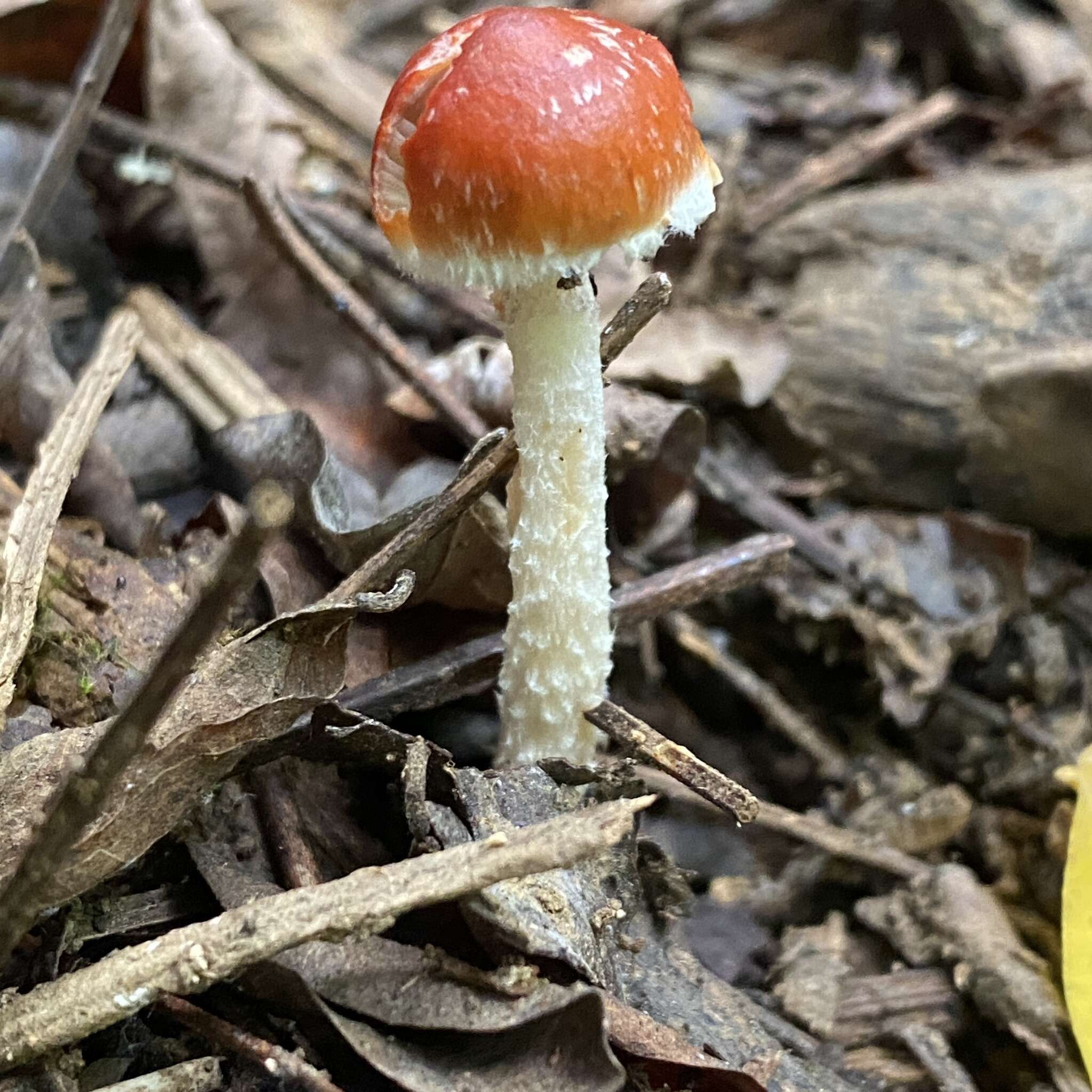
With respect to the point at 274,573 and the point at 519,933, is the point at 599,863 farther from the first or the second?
the point at 274,573

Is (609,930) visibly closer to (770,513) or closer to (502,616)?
(502,616)

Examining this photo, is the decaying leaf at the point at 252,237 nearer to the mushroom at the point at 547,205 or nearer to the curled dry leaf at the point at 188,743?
the mushroom at the point at 547,205

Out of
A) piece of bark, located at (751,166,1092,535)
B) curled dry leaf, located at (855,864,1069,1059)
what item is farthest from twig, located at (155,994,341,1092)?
piece of bark, located at (751,166,1092,535)

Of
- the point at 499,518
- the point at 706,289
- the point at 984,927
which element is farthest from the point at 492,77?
the point at 706,289

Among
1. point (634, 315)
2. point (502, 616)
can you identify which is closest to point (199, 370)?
point (502, 616)

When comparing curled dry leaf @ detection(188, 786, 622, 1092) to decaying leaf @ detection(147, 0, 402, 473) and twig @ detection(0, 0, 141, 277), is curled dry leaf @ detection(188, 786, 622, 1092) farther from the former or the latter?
twig @ detection(0, 0, 141, 277)

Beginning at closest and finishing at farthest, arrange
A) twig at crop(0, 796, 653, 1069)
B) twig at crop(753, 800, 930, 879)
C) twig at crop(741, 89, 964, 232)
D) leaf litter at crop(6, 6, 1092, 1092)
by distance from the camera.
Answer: twig at crop(0, 796, 653, 1069) → leaf litter at crop(6, 6, 1092, 1092) → twig at crop(753, 800, 930, 879) → twig at crop(741, 89, 964, 232)
